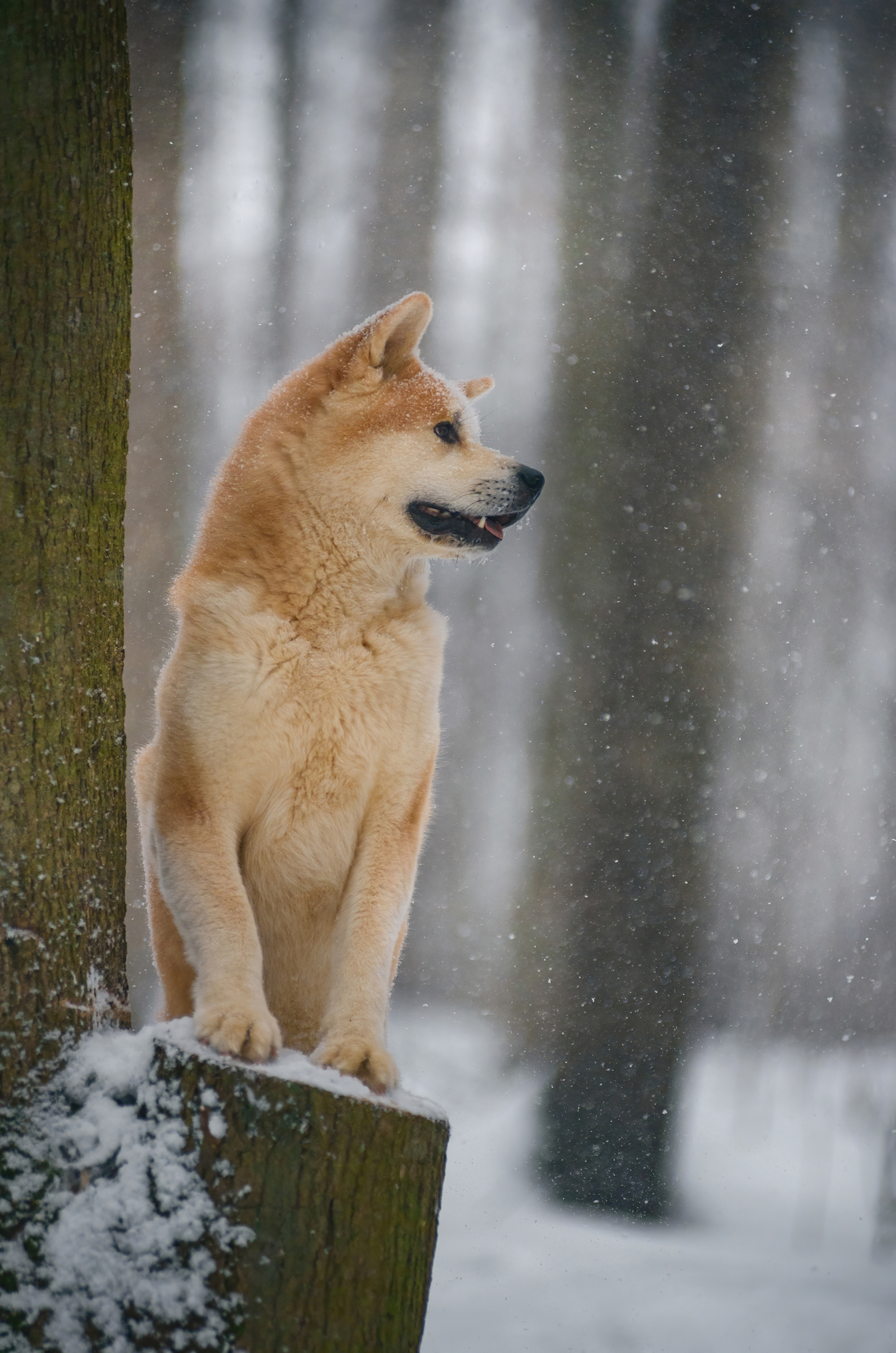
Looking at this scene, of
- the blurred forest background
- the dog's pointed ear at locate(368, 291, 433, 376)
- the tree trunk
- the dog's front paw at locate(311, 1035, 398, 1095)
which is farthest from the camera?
the blurred forest background

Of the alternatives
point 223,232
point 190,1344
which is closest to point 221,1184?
point 190,1344

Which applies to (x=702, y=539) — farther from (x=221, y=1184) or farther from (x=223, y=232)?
(x=221, y=1184)

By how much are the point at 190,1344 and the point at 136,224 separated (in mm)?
3265

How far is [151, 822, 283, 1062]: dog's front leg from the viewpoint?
1.25 m

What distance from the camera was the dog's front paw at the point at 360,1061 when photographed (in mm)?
1306

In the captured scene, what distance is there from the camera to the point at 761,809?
12.4ft

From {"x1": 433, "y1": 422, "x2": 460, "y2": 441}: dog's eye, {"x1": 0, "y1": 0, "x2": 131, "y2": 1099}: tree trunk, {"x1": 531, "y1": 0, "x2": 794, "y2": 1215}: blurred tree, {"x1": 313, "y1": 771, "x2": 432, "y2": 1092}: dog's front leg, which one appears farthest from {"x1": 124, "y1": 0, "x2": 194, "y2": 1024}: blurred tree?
{"x1": 0, "y1": 0, "x2": 131, "y2": 1099}: tree trunk

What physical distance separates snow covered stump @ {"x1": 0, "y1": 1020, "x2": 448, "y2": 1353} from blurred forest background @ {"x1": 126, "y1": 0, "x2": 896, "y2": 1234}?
2449 millimetres

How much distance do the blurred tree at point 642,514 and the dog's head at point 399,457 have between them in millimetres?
2030

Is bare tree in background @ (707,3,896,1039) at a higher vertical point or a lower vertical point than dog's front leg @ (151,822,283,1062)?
A: higher

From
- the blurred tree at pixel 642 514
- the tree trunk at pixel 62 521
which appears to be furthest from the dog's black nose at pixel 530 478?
the blurred tree at pixel 642 514

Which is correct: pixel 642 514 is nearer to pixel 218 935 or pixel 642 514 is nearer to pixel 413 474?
pixel 413 474

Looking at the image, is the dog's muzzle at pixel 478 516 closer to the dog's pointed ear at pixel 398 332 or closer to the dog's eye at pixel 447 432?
the dog's eye at pixel 447 432

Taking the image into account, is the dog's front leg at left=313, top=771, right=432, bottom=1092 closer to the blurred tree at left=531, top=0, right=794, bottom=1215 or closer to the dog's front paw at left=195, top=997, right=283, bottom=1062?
the dog's front paw at left=195, top=997, right=283, bottom=1062
